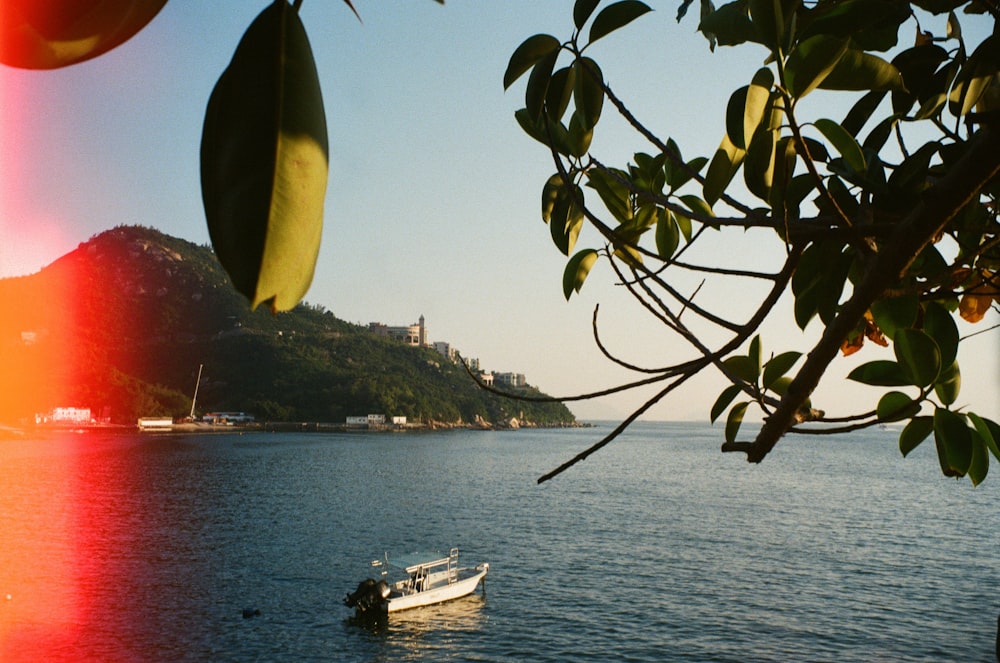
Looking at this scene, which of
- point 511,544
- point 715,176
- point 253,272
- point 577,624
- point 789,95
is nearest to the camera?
point 253,272

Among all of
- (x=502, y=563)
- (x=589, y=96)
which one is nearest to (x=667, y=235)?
(x=589, y=96)

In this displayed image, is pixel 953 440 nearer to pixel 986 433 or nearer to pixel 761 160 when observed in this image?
pixel 986 433

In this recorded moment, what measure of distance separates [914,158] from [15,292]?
103m

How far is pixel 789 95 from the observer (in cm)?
53

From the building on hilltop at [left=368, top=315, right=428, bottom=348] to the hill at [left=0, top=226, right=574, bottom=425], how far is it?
17.3 m

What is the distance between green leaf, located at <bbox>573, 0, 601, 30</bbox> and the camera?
0.65 m

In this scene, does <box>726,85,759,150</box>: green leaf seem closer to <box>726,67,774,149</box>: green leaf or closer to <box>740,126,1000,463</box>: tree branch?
<box>726,67,774,149</box>: green leaf

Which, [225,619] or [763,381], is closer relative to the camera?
A: [763,381]

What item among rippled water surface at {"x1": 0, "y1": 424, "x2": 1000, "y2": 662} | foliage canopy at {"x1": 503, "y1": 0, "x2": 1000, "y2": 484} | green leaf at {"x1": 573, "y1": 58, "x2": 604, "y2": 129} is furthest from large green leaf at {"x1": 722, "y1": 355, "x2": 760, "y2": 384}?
rippled water surface at {"x1": 0, "y1": 424, "x2": 1000, "y2": 662}

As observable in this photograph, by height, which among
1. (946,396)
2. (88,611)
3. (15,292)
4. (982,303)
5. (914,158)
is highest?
(15,292)

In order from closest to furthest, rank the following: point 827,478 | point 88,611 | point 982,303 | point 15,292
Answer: point 982,303 < point 88,611 < point 827,478 < point 15,292

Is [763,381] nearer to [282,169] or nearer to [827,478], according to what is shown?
[282,169]

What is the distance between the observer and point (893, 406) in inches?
28.3

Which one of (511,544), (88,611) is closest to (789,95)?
(88,611)
